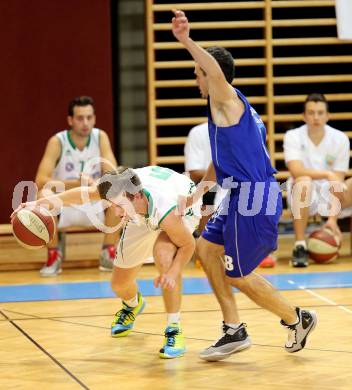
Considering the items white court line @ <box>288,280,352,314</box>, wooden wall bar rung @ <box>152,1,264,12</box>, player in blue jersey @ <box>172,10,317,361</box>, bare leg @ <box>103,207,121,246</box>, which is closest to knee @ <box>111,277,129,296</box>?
player in blue jersey @ <box>172,10,317,361</box>

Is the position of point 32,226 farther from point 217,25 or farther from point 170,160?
point 217,25

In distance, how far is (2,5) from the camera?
9211mm

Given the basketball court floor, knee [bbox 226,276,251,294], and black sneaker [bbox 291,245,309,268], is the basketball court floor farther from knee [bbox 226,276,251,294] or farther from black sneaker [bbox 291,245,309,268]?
black sneaker [bbox 291,245,309,268]

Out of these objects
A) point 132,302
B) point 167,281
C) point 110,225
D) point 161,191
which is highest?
point 161,191

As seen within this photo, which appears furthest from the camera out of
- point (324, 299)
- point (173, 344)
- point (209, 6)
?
point (209, 6)

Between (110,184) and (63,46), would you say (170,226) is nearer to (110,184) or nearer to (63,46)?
(110,184)

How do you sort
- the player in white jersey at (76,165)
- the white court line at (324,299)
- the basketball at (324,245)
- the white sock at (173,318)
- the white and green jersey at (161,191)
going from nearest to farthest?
the white and green jersey at (161,191) < the white sock at (173,318) < the white court line at (324,299) < the player in white jersey at (76,165) < the basketball at (324,245)

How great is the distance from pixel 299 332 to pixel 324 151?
160 inches

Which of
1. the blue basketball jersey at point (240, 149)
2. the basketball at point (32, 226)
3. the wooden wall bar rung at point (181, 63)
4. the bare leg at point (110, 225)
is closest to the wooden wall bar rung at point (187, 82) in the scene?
the wooden wall bar rung at point (181, 63)

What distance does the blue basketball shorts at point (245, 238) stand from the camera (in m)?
4.60

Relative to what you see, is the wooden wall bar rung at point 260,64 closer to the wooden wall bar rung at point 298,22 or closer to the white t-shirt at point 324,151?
the wooden wall bar rung at point 298,22

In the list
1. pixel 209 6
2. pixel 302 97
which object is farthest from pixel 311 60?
pixel 209 6

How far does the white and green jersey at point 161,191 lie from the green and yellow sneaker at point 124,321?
0.76 metres

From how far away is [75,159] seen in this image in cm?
843
